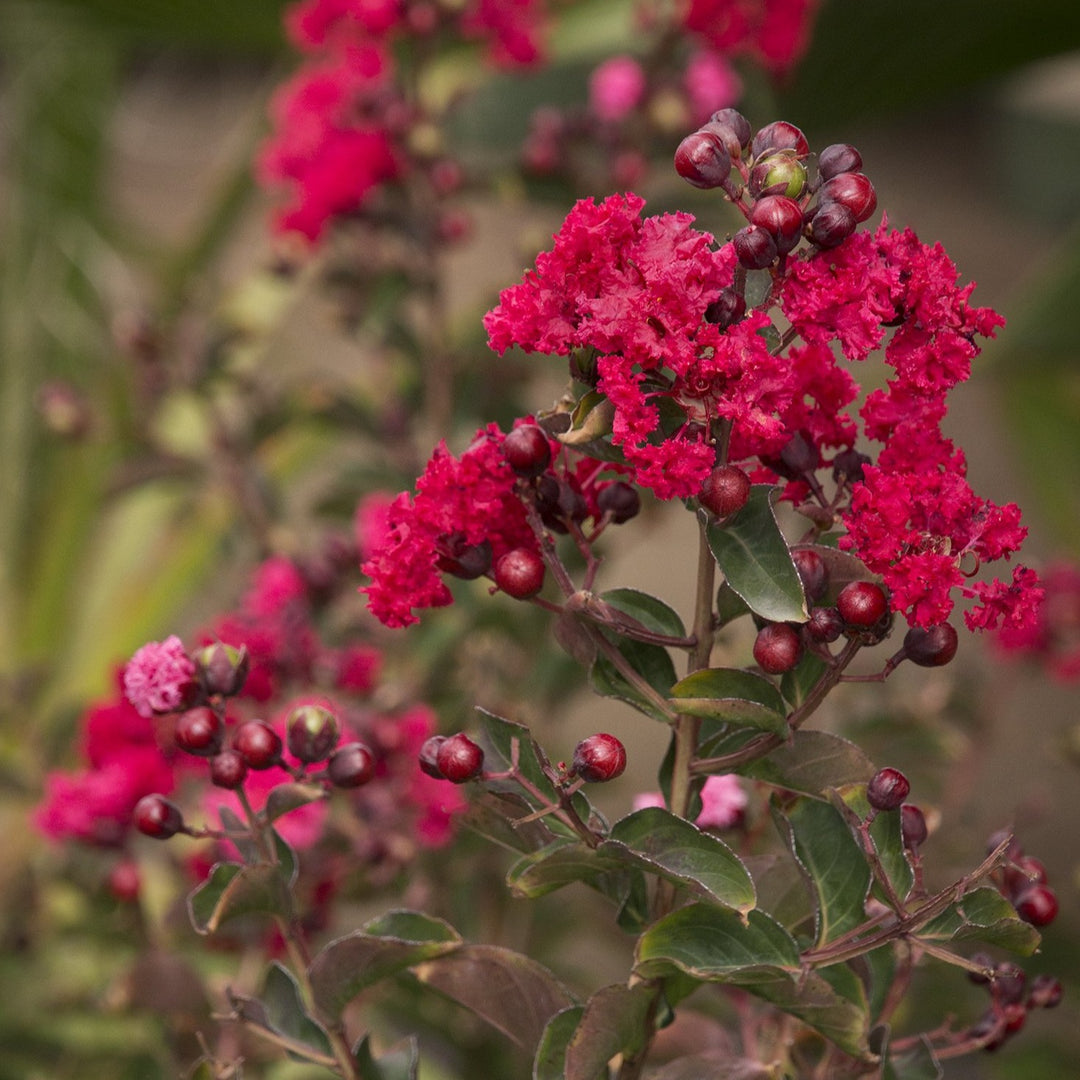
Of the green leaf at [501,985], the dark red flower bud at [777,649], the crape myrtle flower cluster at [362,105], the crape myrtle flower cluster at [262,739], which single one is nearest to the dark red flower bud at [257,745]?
the crape myrtle flower cluster at [262,739]

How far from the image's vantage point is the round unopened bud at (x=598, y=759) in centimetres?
44

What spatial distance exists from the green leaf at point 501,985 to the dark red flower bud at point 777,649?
16 cm

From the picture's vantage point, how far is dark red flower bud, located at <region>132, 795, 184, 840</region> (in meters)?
0.52

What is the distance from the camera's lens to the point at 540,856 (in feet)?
1.44

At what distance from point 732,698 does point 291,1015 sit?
0.25m

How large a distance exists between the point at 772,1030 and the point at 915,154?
1751 millimetres

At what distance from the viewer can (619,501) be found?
1.57ft

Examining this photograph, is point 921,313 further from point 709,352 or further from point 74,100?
point 74,100

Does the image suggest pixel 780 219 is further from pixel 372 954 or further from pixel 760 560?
pixel 372 954

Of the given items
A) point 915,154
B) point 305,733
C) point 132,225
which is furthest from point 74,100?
point 305,733

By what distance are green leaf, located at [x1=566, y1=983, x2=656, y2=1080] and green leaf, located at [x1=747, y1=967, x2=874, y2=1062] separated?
4cm

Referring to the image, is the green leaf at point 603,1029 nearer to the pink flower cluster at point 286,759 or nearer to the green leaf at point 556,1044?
the green leaf at point 556,1044

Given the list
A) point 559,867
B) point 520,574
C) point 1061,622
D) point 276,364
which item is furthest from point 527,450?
point 276,364

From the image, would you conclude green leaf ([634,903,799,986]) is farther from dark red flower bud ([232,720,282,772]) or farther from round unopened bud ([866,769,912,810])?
dark red flower bud ([232,720,282,772])
